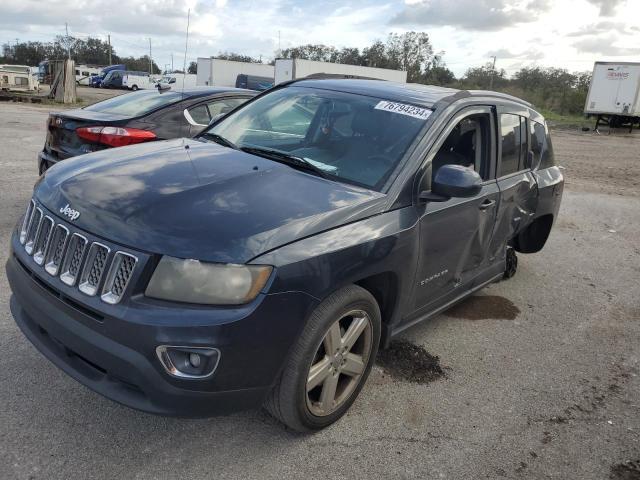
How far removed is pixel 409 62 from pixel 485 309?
86.9 metres

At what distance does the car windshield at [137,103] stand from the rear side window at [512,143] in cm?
390

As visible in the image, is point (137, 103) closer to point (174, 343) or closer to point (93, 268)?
point (93, 268)

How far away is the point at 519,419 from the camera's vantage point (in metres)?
3.19

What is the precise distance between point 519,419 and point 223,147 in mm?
2518

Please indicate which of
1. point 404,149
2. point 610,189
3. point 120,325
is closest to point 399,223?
point 404,149

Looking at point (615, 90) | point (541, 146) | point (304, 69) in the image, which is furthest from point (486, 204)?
point (304, 69)

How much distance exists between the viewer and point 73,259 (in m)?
2.46

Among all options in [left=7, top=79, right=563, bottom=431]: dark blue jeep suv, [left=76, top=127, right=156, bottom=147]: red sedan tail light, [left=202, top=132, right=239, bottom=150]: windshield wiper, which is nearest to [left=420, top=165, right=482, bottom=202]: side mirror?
[left=7, top=79, right=563, bottom=431]: dark blue jeep suv

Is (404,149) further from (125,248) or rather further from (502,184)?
(125,248)

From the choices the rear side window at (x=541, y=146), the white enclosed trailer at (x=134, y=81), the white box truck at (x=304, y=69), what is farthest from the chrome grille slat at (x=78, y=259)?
the white enclosed trailer at (x=134, y=81)

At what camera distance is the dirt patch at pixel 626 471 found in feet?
9.10

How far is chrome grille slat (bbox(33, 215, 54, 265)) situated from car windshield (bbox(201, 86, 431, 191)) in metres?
1.29

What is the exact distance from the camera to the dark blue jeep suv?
2.24 metres

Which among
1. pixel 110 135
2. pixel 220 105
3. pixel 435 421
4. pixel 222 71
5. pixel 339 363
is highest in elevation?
pixel 222 71
